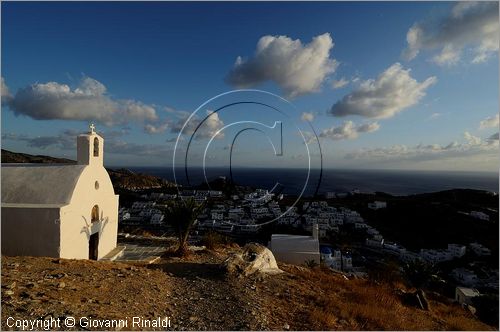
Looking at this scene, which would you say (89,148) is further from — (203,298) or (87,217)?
(203,298)

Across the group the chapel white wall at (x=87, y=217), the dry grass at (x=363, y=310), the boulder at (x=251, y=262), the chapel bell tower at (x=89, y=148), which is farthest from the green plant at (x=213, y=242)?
the chapel bell tower at (x=89, y=148)

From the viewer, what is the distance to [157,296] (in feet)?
20.9

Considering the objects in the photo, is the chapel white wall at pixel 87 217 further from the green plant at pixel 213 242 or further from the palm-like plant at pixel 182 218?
the green plant at pixel 213 242

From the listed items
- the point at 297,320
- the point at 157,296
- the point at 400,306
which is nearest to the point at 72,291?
the point at 157,296

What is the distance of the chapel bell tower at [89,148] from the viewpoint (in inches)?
415

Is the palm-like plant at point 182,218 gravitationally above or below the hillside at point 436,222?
above

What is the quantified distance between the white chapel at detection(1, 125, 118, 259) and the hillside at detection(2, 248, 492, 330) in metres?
0.76

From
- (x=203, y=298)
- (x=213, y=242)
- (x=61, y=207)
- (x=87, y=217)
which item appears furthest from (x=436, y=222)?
(x=61, y=207)

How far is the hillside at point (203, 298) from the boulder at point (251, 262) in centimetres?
23

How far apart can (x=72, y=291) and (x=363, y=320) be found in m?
5.66

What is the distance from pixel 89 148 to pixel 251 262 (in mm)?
6639

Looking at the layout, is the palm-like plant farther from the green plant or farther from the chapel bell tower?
the chapel bell tower

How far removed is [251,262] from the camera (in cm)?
834

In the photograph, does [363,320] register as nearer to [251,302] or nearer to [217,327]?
[251,302]
